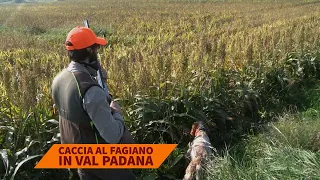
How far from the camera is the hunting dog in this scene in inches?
132

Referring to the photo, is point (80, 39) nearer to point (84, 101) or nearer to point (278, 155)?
point (84, 101)

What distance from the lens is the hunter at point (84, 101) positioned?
7.63ft

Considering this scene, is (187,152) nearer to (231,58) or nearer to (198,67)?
(198,67)

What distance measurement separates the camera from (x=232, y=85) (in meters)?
5.09

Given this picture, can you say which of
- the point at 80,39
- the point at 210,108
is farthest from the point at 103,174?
the point at 210,108

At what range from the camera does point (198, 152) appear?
3.55 meters

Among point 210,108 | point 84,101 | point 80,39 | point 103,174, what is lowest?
point 210,108

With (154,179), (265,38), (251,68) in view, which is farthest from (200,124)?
(265,38)

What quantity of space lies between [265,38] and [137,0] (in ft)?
132

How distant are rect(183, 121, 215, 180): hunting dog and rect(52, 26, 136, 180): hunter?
0.99 m

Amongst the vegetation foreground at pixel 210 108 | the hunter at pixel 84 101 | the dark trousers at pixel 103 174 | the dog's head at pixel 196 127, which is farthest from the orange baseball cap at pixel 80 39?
the dog's head at pixel 196 127

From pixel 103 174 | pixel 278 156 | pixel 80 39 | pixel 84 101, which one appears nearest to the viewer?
pixel 84 101

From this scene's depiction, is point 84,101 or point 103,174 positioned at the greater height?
point 84,101

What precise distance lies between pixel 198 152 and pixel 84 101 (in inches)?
65.8
